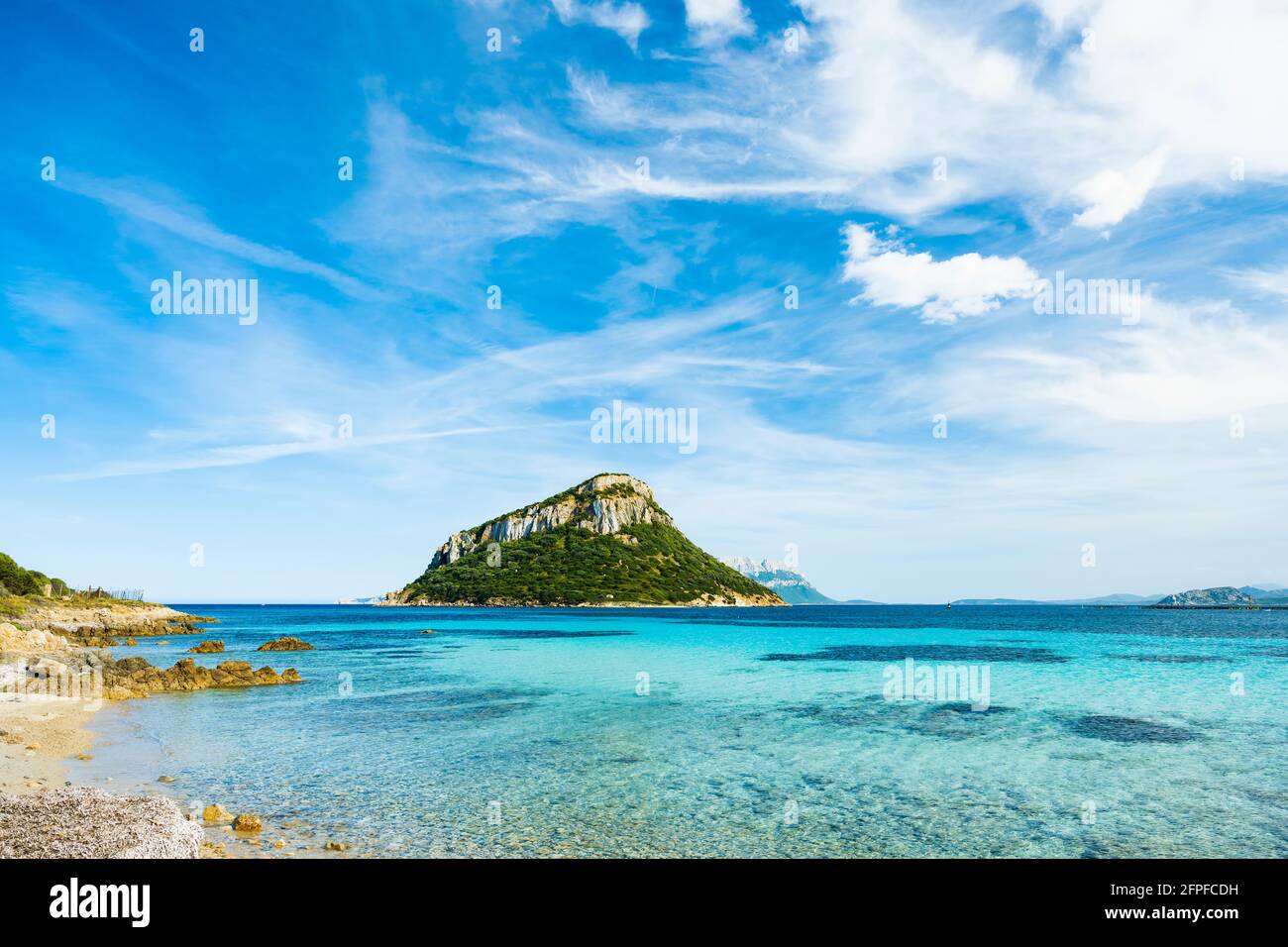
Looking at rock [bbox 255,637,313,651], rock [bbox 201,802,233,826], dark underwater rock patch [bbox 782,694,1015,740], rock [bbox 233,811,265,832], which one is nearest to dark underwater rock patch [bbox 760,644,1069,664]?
dark underwater rock patch [bbox 782,694,1015,740]

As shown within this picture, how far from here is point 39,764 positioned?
76.7ft

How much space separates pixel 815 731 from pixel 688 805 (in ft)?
43.8

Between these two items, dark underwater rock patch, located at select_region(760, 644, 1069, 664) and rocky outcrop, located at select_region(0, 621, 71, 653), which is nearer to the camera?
rocky outcrop, located at select_region(0, 621, 71, 653)

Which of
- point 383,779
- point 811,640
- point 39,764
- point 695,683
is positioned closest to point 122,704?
point 39,764

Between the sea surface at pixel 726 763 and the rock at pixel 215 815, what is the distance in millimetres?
1043

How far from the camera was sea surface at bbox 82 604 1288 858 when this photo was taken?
1819 cm

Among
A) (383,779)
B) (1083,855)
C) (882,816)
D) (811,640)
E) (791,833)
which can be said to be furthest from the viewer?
(811,640)

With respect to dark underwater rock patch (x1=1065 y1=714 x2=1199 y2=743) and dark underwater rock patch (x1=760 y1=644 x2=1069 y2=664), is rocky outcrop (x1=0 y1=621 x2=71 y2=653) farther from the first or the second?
dark underwater rock patch (x1=1065 y1=714 x2=1199 y2=743)

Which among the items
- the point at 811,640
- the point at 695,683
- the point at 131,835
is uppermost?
the point at 131,835

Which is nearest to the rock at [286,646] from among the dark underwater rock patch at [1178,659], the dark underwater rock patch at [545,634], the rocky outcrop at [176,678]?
the rocky outcrop at [176,678]

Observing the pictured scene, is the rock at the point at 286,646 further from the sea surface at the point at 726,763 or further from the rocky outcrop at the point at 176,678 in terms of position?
the rocky outcrop at the point at 176,678

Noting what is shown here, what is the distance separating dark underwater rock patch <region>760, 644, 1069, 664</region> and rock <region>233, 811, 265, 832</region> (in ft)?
191

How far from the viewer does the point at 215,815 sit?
1862 centimetres
